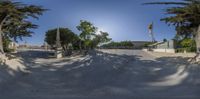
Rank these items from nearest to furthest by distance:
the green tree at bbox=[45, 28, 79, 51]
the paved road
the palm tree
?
the paved road, the palm tree, the green tree at bbox=[45, 28, 79, 51]

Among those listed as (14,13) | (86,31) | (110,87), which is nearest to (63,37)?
(86,31)

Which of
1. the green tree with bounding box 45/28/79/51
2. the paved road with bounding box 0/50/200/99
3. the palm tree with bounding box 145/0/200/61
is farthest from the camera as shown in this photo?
the green tree with bounding box 45/28/79/51

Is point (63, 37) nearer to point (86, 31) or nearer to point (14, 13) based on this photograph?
point (86, 31)

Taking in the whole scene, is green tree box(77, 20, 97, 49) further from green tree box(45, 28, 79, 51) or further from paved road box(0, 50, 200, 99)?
paved road box(0, 50, 200, 99)

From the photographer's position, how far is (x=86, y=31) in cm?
9456

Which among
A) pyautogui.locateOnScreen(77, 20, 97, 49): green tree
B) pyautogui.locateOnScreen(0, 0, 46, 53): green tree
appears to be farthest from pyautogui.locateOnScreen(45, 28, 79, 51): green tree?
pyautogui.locateOnScreen(0, 0, 46, 53): green tree

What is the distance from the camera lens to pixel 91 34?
96.2m

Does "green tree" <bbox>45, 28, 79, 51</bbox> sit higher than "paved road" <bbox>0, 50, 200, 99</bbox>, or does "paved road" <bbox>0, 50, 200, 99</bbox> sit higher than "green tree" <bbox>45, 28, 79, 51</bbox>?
"green tree" <bbox>45, 28, 79, 51</bbox>

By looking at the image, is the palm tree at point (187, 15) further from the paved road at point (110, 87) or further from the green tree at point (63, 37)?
the green tree at point (63, 37)

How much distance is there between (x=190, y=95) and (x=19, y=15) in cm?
3206

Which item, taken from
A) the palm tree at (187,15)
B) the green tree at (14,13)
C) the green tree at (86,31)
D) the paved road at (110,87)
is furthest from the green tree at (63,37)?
the paved road at (110,87)

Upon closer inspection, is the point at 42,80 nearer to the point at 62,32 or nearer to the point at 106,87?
the point at 106,87

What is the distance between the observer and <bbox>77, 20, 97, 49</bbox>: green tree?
3684 inches

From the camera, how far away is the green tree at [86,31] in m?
93.6
